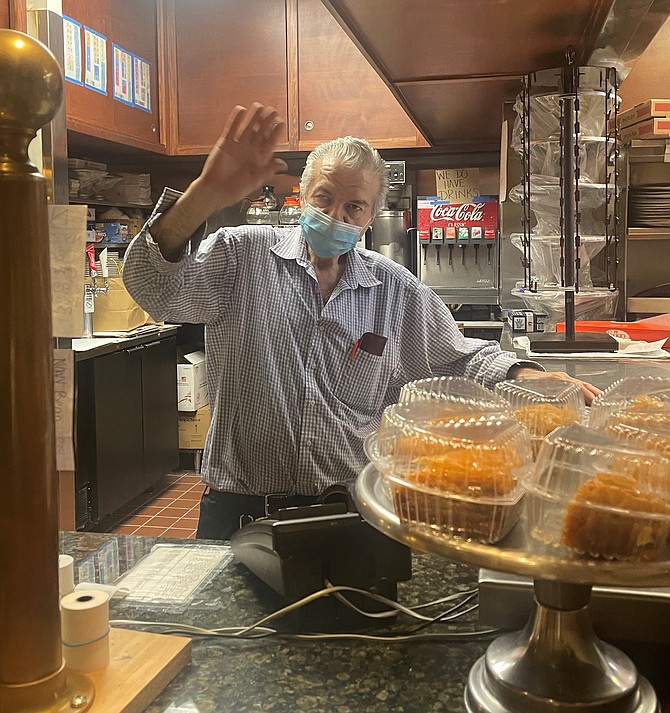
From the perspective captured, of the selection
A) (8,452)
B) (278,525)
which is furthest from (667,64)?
(8,452)

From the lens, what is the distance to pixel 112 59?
3.76 metres

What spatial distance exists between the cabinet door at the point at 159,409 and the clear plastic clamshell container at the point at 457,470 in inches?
124

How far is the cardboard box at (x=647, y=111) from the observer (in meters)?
3.27

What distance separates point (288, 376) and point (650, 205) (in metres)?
2.37

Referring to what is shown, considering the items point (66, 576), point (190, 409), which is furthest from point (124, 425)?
point (66, 576)

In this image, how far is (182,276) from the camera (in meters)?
1.67

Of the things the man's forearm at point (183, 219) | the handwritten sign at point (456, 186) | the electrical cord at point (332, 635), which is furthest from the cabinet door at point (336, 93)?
the electrical cord at point (332, 635)

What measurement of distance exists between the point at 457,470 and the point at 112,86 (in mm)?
3570

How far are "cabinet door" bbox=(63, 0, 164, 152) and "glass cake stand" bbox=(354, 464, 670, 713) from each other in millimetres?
3202

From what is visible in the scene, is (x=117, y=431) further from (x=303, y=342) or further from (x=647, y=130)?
(x=647, y=130)

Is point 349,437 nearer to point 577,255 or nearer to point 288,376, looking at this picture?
point 288,376

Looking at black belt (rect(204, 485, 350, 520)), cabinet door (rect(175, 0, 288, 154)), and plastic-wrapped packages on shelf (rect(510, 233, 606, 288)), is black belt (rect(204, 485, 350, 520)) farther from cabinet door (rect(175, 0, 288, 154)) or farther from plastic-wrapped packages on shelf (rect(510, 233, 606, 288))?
cabinet door (rect(175, 0, 288, 154))

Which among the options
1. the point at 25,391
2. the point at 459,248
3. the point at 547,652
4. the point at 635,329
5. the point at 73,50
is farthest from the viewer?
the point at 459,248

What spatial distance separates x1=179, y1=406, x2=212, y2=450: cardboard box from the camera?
4.26 meters
